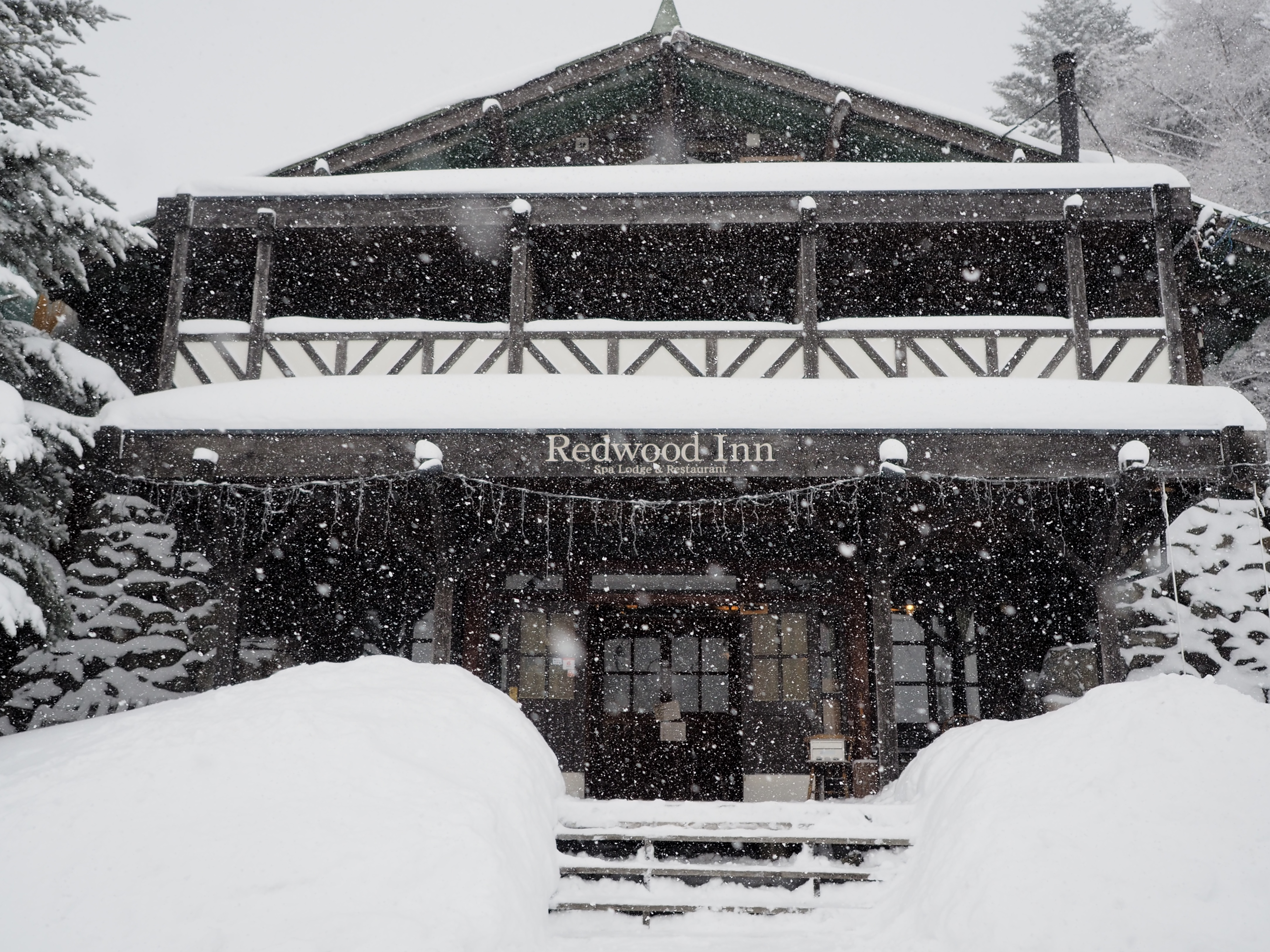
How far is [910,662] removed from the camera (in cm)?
1108

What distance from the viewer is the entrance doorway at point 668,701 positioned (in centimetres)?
1086

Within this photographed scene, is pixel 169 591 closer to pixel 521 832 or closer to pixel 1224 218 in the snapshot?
pixel 521 832

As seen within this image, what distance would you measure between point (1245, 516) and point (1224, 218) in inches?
149

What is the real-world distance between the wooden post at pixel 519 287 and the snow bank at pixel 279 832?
380 cm

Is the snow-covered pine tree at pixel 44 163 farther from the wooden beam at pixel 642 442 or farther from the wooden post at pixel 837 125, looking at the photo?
the wooden post at pixel 837 125

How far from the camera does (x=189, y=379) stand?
8.90m

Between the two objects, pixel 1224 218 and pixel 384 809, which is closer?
pixel 384 809

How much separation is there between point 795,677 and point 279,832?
6.71 metres

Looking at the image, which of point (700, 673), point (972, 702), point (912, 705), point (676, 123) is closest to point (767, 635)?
point (700, 673)

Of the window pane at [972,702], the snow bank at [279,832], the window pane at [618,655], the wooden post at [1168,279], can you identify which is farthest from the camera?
the window pane at [618,655]

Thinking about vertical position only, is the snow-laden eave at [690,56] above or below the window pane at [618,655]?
above

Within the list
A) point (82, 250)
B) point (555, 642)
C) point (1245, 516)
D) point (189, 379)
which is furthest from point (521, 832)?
point (1245, 516)

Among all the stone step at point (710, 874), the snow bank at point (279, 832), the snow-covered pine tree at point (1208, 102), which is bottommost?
the stone step at point (710, 874)

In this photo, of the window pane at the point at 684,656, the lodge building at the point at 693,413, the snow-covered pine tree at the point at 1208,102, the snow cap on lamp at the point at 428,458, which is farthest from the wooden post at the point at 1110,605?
the snow-covered pine tree at the point at 1208,102
